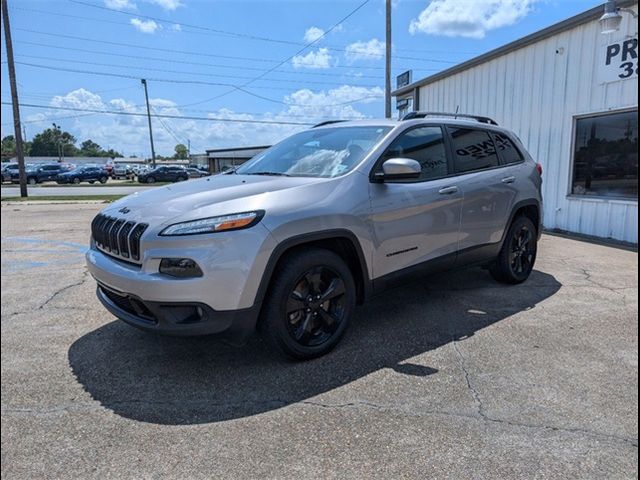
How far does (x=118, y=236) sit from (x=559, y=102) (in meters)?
9.34

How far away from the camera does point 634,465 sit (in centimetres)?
239

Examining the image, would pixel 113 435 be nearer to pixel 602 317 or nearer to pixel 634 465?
pixel 634 465

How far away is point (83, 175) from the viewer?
39.4m

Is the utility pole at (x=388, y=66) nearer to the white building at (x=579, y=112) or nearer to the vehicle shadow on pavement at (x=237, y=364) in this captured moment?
the white building at (x=579, y=112)

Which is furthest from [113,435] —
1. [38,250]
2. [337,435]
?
[38,250]

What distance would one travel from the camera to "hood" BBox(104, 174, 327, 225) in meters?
3.09

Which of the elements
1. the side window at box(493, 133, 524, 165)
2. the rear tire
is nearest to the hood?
the side window at box(493, 133, 524, 165)

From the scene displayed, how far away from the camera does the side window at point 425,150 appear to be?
414 centimetres

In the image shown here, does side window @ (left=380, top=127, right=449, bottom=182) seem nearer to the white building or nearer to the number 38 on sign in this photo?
the white building

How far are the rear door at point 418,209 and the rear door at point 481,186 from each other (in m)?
0.16

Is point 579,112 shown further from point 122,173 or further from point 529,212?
point 122,173

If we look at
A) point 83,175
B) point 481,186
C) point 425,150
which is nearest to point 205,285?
point 425,150

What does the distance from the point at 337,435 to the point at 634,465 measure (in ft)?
4.96

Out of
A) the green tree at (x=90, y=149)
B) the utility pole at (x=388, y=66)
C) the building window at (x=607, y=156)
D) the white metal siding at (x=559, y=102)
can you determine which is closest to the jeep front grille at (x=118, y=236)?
the white metal siding at (x=559, y=102)
